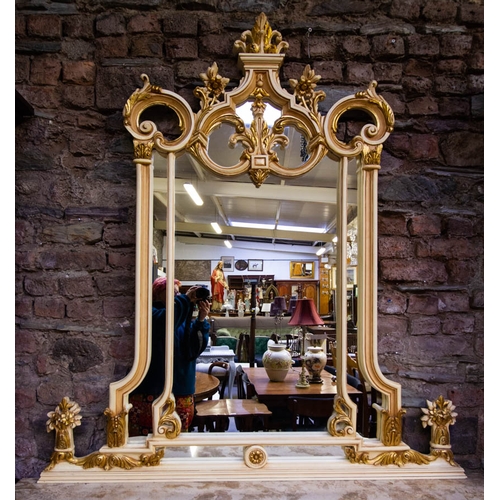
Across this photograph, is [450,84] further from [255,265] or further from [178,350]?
[178,350]

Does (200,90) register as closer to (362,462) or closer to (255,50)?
(255,50)

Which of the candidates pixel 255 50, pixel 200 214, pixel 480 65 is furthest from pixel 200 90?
pixel 480 65

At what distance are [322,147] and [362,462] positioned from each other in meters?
1.18

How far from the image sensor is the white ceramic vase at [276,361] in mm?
1649

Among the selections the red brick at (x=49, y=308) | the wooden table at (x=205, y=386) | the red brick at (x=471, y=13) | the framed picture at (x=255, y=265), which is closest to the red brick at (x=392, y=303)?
the framed picture at (x=255, y=265)

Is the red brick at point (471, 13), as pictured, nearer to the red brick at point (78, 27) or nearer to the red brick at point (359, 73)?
the red brick at point (359, 73)

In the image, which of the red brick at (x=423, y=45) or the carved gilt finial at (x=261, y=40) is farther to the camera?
the red brick at (x=423, y=45)

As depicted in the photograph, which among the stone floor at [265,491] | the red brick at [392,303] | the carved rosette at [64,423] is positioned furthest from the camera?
the red brick at [392,303]

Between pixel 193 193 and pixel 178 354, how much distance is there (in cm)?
62

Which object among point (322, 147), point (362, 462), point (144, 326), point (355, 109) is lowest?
point (362, 462)

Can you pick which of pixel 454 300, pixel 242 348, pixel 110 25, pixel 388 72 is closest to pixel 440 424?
pixel 454 300

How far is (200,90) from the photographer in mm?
1637

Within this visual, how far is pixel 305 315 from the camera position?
64.7 inches

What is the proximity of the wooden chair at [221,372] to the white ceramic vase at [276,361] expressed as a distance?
0.15m
